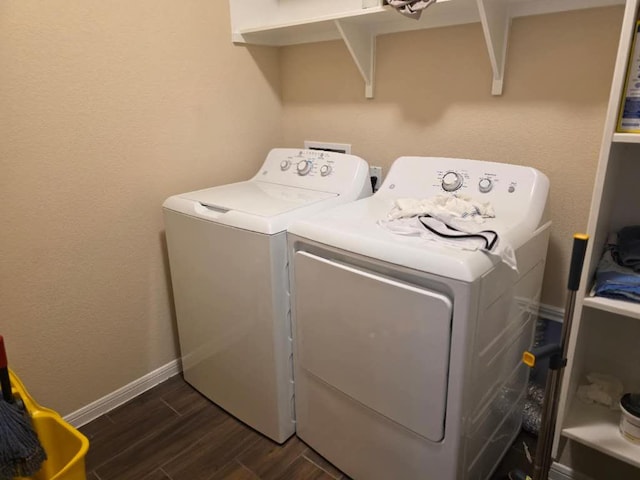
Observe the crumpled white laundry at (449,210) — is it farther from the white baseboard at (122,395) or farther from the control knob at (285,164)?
the white baseboard at (122,395)

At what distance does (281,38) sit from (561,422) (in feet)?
6.68

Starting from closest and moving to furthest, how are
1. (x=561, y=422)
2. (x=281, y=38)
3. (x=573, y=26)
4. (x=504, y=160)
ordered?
(x=561, y=422)
(x=573, y=26)
(x=504, y=160)
(x=281, y=38)

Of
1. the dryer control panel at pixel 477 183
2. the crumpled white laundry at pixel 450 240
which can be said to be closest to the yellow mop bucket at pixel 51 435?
the crumpled white laundry at pixel 450 240

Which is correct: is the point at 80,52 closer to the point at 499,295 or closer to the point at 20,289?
the point at 20,289

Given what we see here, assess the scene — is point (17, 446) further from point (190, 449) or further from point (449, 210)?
point (449, 210)

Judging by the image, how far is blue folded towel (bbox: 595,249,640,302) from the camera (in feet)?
3.68

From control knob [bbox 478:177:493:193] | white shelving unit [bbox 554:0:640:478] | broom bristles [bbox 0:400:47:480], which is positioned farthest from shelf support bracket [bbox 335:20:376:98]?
broom bristles [bbox 0:400:47:480]

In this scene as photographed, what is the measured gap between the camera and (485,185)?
58.3 inches

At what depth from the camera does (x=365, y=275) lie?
3.92 feet

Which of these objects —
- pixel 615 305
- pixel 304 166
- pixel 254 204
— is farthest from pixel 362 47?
pixel 615 305

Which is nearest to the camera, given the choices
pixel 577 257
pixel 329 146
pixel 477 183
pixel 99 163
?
pixel 577 257

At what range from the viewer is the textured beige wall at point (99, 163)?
144cm

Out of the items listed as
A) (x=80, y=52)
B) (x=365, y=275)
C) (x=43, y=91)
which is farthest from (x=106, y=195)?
(x=365, y=275)

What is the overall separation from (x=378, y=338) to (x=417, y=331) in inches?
5.2
